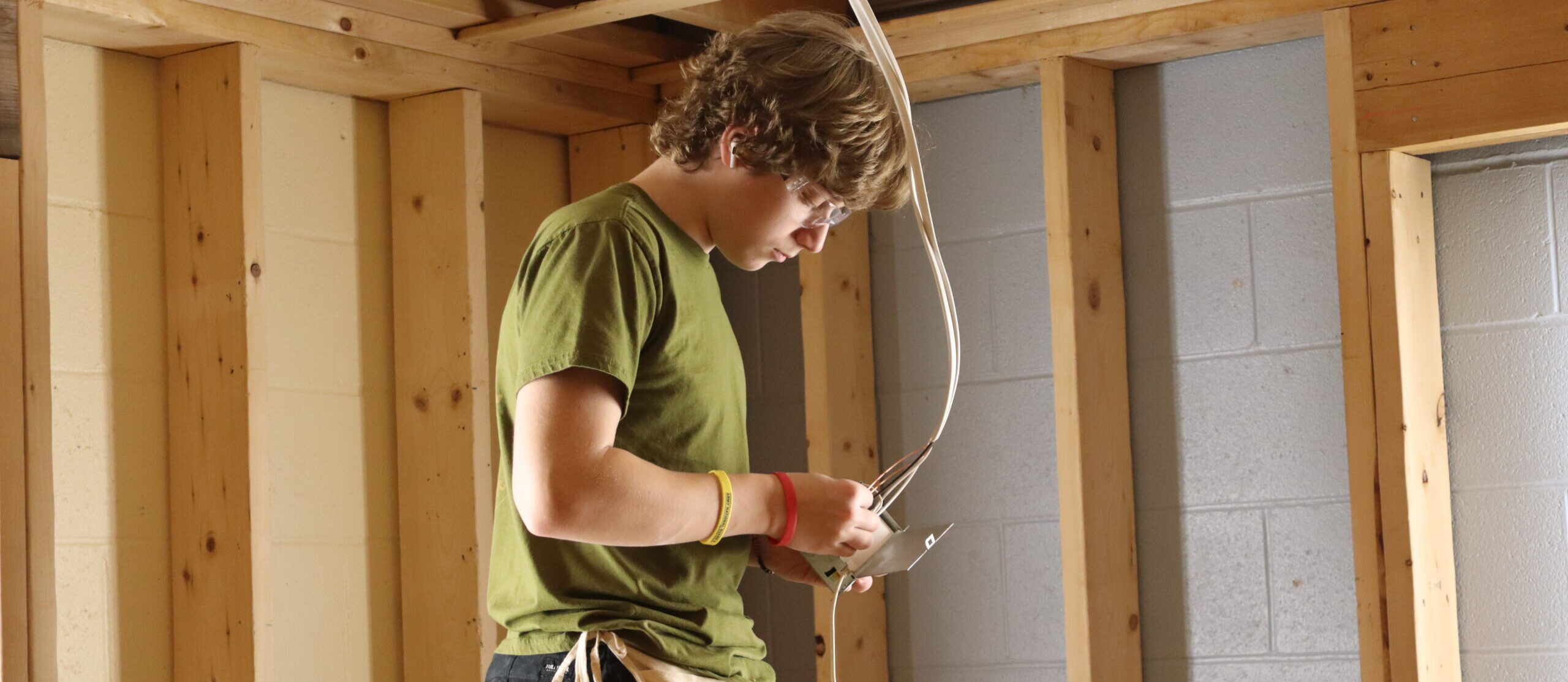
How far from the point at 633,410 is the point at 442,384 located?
5.73 ft

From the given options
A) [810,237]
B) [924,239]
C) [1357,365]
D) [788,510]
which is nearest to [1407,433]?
[1357,365]

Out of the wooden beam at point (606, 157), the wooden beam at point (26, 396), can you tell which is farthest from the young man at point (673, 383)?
the wooden beam at point (606, 157)

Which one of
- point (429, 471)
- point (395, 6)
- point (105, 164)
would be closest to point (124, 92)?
point (105, 164)

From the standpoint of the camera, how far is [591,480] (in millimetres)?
1307

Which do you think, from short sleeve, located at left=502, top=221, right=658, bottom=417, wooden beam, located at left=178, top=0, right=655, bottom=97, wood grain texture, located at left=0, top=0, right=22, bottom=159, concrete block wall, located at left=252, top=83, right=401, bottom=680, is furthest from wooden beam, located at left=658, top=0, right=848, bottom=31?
short sleeve, located at left=502, top=221, right=658, bottom=417

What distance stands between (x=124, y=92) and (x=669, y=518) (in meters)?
1.85

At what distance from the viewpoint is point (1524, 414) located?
2707 mm

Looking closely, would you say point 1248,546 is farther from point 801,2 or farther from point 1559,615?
point 801,2

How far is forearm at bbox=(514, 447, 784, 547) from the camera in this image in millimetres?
1308

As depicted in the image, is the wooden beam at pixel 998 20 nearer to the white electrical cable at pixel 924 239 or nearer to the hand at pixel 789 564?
the white electrical cable at pixel 924 239

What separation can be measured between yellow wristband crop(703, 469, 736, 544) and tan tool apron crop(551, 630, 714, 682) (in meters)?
0.12

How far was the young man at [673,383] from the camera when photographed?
1.33 meters

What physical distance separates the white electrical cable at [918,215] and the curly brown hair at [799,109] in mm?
24

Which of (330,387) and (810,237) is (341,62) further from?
(810,237)
